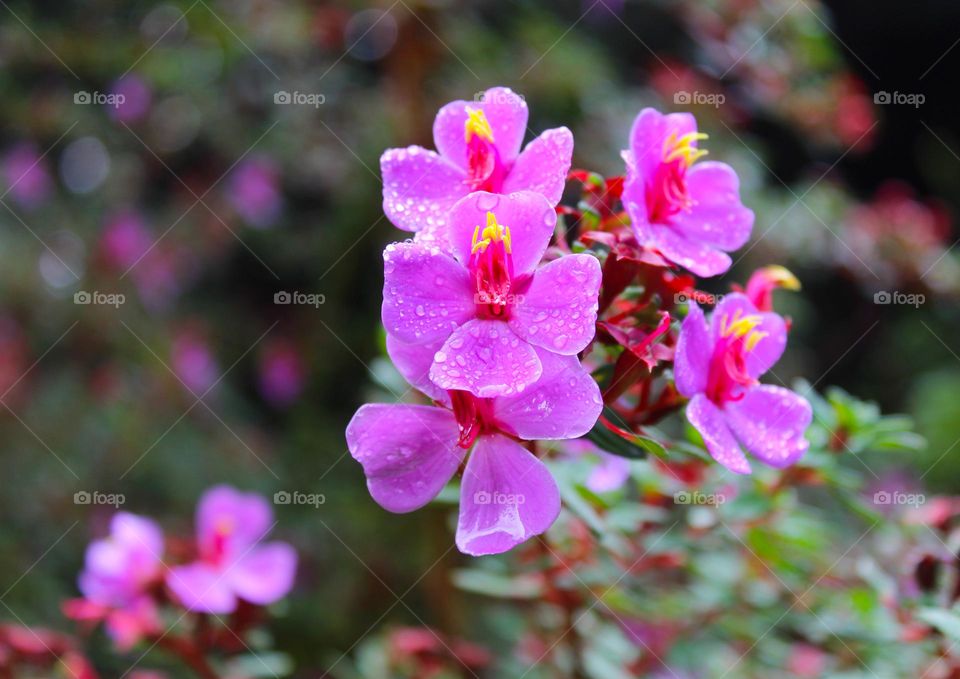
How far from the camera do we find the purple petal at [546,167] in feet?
2.55

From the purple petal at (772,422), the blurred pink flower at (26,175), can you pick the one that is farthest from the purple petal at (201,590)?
the blurred pink flower at (26,175)

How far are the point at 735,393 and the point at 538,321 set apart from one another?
23 centimetres

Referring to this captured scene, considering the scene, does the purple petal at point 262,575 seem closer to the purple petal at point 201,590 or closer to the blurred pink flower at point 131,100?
the purple petal at point 201,590

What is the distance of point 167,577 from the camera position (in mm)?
1212

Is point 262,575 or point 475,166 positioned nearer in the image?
point 475,166

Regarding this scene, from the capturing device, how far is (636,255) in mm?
795

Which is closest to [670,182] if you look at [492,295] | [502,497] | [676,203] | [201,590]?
[676,203]

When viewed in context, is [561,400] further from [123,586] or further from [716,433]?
[123,586]

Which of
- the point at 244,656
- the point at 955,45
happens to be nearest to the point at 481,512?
the point at 244,656

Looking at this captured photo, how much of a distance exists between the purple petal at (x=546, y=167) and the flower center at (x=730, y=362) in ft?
0.68

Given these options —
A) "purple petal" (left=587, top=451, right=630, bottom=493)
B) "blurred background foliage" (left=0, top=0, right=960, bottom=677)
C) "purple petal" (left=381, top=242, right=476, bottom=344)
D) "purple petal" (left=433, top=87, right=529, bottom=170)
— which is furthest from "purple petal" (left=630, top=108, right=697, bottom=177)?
"blurred background foliage" (left=0, top=0, right=960, bottom=677)

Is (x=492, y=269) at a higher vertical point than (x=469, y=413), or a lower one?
higher

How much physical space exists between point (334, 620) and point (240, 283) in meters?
1.39

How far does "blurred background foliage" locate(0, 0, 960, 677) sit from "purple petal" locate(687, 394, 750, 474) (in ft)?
3.61
